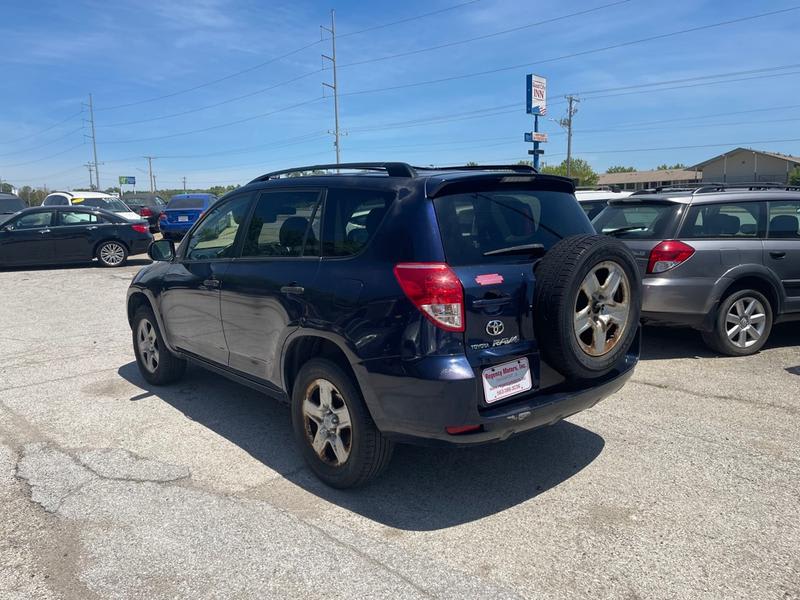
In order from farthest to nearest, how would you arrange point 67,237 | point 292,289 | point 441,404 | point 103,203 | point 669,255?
point 103,203 < point 67,237 < point 669,255 < point 292,289 < point 441,404

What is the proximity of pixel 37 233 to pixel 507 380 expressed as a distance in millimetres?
14878

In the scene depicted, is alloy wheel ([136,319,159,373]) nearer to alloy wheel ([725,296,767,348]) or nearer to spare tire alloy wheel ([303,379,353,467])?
spare tire alloy wheel ([303,379,353,467])

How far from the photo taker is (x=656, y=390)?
5363 mm

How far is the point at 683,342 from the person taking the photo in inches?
277

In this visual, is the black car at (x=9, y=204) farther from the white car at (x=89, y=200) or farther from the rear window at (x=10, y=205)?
the white car at (x=89, y=200)

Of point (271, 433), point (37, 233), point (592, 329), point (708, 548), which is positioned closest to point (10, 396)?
point (271, 433)

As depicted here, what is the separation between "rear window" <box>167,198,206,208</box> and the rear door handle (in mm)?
17930

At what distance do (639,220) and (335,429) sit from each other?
14.5ft

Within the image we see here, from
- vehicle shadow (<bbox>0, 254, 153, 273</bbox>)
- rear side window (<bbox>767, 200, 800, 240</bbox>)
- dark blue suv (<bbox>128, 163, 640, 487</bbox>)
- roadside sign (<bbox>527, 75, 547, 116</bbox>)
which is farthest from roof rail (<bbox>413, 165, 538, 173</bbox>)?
roadside sign (<bbox>527, 75, 547, 116</bbox>)

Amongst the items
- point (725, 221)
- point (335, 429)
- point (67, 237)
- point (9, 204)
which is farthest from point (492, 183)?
point (9, 204)

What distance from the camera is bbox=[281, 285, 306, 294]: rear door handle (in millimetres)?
3692

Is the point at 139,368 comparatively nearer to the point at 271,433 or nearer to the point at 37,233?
the point at 271,433

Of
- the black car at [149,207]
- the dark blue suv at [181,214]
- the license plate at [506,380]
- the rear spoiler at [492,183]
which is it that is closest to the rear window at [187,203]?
the dark blue suv at [181,214]

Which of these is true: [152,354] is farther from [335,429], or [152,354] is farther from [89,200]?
[89,200]
